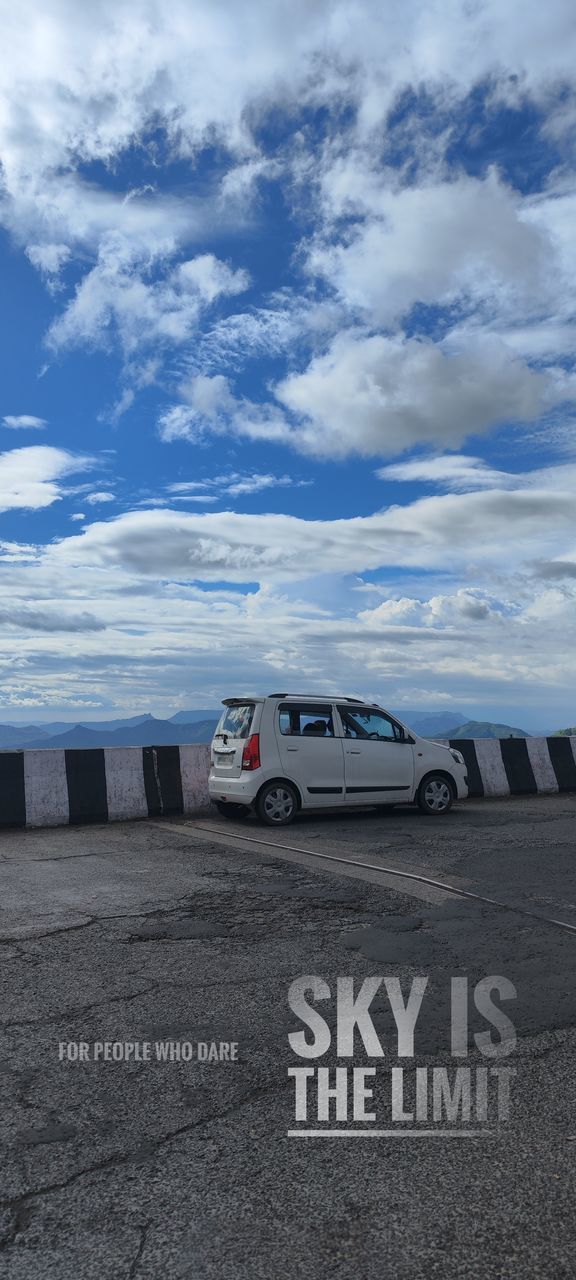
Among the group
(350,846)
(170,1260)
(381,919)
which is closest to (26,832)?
(350,846)

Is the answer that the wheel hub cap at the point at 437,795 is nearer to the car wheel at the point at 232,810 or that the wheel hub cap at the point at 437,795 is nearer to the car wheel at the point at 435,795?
the car wheel at the point at 435,795

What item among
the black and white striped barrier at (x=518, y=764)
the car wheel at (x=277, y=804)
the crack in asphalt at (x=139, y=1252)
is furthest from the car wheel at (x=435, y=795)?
the crack in asphalt at (x=139, y=1252)

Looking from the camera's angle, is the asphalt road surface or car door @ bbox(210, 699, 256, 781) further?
car door @ bbox(210, 699, 256, 781)

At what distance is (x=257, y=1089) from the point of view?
3719 millimetres

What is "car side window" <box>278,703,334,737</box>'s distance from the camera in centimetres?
1247

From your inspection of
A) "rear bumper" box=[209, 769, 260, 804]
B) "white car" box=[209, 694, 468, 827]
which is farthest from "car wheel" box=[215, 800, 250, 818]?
"rear bumper" box=[209, 769, 260, 804]

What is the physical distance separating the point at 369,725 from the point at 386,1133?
988cm

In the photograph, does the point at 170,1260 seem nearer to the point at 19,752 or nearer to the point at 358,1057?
the point at 358,1057

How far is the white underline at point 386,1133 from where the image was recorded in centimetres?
335

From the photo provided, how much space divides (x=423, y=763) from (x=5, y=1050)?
9.73 metres

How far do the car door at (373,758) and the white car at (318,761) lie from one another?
13 mm

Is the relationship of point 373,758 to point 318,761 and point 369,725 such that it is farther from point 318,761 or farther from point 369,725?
point 318,761

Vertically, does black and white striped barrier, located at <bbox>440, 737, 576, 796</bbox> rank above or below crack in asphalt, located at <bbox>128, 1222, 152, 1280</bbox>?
above

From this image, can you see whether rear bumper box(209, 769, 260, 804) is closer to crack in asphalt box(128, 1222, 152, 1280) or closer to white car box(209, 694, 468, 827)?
white car box(209, 694, 468, 827)
